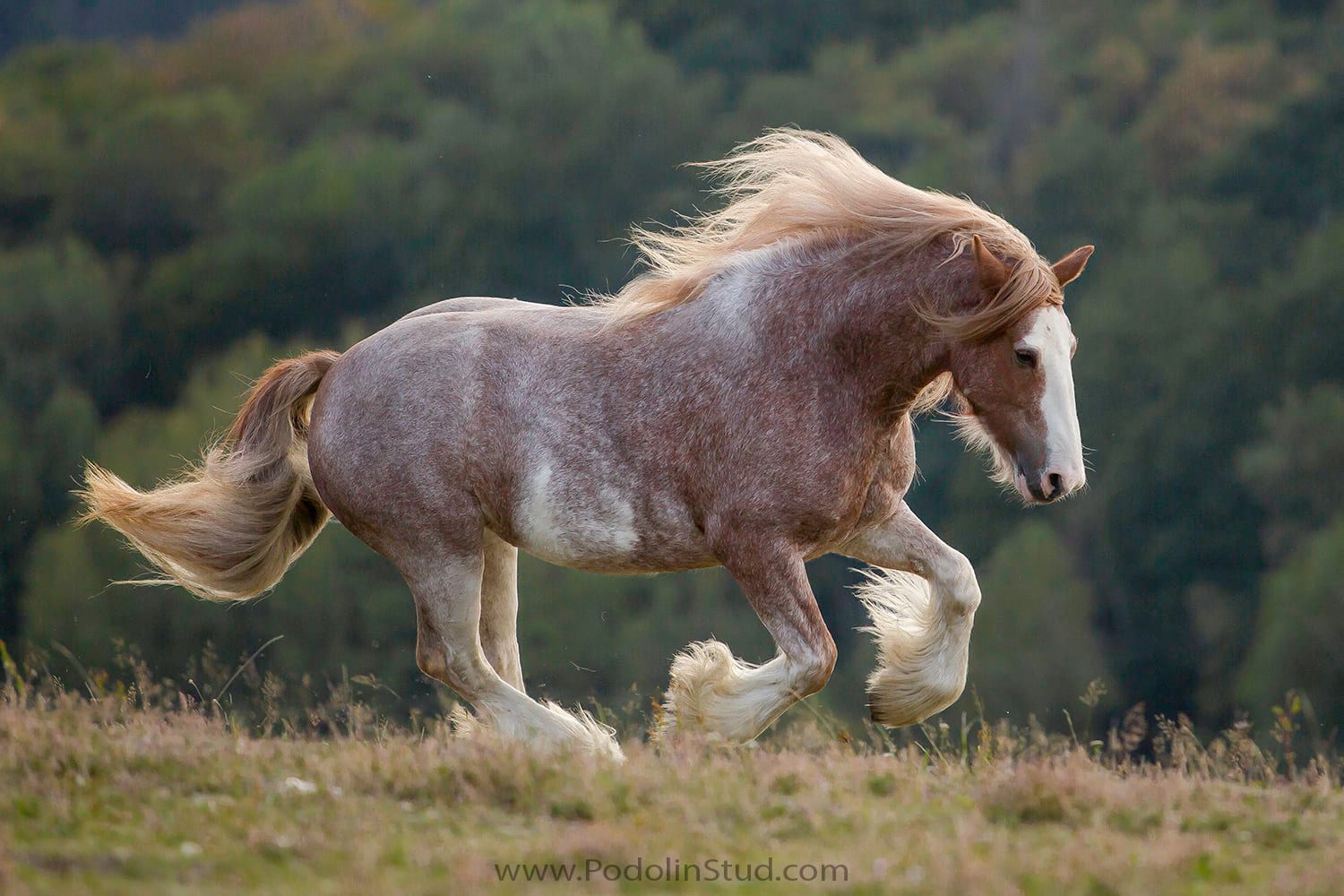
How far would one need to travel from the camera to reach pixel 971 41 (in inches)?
1722

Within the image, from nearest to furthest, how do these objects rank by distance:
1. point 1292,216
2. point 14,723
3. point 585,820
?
point 585,820 → point 14,723 → point 1292,216

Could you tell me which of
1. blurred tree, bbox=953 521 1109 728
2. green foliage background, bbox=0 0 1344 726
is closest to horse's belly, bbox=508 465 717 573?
green foliage background, bbox=0 0 1344 726

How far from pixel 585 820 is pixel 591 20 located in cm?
3965

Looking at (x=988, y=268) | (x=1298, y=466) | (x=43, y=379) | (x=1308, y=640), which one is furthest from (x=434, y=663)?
(x=43, y=379)

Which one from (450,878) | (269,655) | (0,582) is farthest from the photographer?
(0,582)

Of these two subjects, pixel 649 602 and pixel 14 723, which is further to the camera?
pixel 649 602

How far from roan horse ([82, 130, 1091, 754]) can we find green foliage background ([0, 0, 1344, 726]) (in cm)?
1862

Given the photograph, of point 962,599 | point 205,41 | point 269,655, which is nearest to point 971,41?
point 205,41

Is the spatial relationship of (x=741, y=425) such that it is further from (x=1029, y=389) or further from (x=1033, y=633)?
(x=1033, y=633)

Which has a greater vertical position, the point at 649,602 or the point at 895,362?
the point at 895,362

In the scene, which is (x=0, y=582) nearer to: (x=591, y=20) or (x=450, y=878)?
(x=591, y=20)

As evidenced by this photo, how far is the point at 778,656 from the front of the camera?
616 cm

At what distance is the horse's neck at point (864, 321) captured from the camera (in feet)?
20.3

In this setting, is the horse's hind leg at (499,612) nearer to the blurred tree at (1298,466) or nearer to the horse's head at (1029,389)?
the horse's head at (1029,389)
